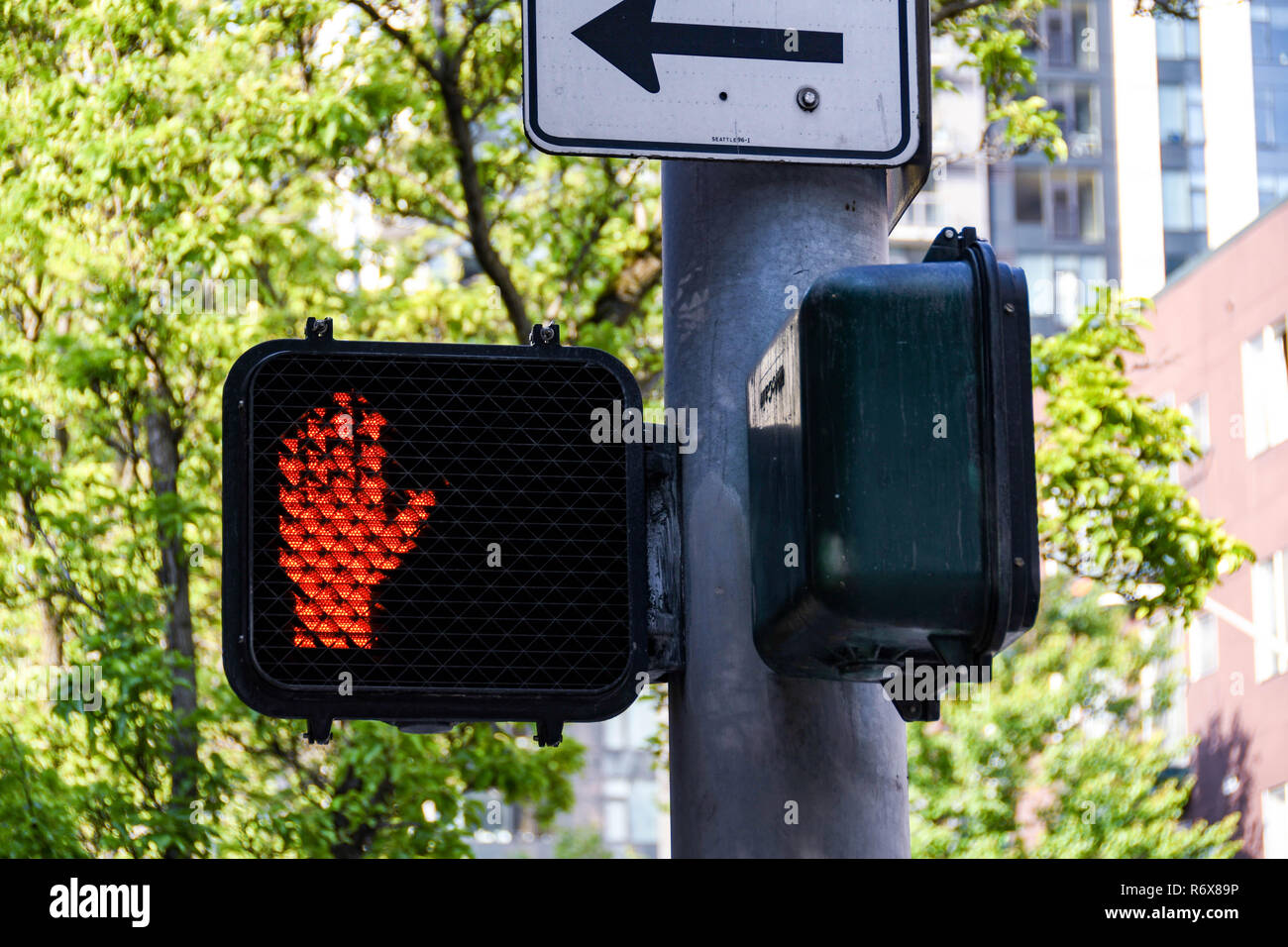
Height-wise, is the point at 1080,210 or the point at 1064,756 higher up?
the point at 1080,210

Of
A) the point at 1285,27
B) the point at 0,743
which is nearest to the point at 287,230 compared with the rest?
the point at 0,743

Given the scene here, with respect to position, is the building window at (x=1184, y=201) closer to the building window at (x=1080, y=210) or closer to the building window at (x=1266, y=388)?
the building window at (x=1080, y=210)

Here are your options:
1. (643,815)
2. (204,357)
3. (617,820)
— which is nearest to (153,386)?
(204,357)

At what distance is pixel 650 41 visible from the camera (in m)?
2.69

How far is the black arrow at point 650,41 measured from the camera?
8.81 ft

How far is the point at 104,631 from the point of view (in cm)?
1256

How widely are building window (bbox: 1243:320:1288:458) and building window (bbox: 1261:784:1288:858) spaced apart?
6.77 metres

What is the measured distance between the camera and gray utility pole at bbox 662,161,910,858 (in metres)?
2.54

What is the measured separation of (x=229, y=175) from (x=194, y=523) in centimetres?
251

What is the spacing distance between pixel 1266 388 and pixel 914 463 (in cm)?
3652

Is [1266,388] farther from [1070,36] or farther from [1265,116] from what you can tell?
[1070,36]
